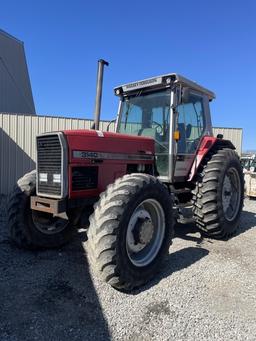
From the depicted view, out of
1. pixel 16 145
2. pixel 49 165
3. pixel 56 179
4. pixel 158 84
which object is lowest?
pixel 56 179

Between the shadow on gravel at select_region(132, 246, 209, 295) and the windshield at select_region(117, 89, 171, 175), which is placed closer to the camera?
the shadow on gravel at select_region(132, 246, 209, 295)

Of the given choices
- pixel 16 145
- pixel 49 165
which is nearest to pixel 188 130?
pixel 49 165

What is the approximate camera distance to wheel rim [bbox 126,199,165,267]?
3.92m

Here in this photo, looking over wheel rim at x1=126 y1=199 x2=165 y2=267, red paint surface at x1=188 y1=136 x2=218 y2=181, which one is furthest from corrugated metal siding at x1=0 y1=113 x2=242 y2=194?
wheel rim at x1=126 y1=199 x2=165 y2=267

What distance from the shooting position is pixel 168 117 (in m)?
5.30

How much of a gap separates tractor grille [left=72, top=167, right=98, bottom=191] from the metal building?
12.4m

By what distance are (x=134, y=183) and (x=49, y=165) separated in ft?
3.56

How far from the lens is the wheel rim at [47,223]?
466 cm

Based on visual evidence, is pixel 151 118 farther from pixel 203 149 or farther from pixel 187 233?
pixel 187 233

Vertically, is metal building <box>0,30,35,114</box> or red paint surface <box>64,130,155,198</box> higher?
metal building <box>0,30,35,114</box>

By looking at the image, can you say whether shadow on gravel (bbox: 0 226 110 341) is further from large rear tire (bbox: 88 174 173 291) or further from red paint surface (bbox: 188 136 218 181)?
red paint surface (bbox: 188 136 218 181)

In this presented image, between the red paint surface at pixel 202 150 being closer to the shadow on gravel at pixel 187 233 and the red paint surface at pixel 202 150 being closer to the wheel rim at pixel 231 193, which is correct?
the wheel rim at pixel 231 193

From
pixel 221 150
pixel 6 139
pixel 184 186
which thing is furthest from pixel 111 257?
pixel 6 139

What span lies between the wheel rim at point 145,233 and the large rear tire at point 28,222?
1368mm
